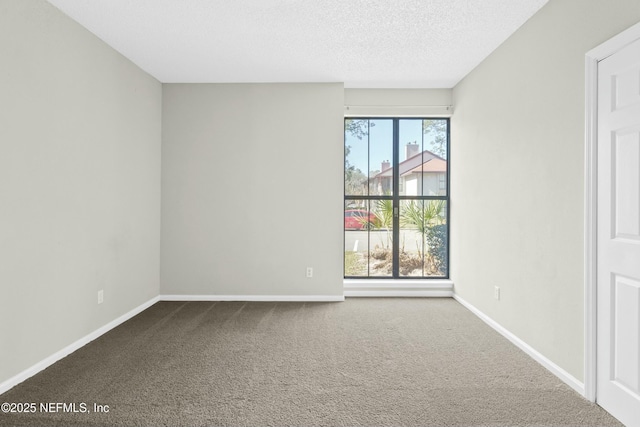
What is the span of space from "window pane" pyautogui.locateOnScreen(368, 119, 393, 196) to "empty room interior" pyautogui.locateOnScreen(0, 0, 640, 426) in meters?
0.03

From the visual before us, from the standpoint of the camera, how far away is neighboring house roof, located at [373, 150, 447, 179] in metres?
4.96

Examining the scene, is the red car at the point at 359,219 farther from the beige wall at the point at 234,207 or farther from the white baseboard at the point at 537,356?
the white baseboard at the point at 537,356

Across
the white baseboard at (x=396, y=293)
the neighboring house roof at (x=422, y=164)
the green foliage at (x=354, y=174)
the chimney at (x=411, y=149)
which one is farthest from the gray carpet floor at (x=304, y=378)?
the chimney at (x=411, y=149)

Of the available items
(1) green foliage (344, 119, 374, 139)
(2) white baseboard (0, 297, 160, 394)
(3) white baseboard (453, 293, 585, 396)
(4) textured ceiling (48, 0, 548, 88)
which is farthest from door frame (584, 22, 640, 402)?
(2) white baseboard (0, 297, 160, 394)

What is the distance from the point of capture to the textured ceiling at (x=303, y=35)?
2799 millimetres

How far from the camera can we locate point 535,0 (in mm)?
2680

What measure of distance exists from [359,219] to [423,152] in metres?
1.23

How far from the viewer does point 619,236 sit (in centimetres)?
204

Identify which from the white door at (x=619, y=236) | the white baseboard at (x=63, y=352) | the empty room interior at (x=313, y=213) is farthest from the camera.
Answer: the white baseboard at (x=63, y=352)

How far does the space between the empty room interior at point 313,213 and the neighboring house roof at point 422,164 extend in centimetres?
2

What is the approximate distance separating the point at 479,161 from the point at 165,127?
365cm

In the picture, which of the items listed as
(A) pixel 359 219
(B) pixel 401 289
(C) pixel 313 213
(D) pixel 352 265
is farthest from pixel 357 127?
(B) pixel 401 289

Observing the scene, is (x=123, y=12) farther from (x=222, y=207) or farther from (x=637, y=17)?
(x=637, y=17)

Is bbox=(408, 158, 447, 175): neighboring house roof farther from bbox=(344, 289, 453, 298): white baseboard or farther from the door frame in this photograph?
the door frame
